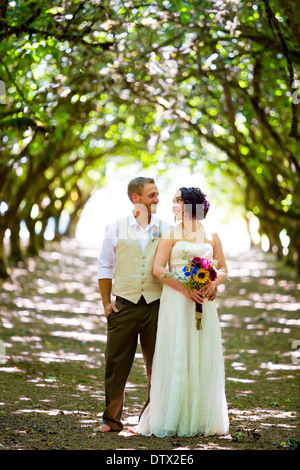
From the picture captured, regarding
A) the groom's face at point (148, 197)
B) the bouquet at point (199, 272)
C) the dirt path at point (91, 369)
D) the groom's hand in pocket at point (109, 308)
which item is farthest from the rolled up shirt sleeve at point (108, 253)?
the dirt path at point (91, 369)

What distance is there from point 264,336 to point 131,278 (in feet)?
28.6

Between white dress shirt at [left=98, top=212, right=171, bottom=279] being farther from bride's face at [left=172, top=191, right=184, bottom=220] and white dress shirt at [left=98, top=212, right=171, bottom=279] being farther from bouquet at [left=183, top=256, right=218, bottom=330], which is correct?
bouquet at [left=183, top=256, right=218, bottom=330]

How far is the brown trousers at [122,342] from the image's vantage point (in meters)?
6.83

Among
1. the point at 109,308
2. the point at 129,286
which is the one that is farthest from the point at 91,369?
the point at 129,286

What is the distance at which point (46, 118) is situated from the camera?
12.2 meters

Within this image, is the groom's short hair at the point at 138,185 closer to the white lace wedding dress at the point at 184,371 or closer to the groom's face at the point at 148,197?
the groom's face at the point at 148,197

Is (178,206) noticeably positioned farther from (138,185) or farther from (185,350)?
(185,350)

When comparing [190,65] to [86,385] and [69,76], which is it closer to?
[69,76]

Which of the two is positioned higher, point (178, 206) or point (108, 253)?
point (178, 206)

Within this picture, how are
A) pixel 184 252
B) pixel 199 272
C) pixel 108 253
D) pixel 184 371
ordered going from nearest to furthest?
pixel 199 272 < pixel 184 371 < pixel 184 252 < pixel 108 253

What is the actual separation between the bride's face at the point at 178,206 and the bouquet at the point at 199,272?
1.79 feet

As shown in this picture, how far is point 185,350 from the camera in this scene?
6680 millimetres

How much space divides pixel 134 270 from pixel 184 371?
3.64 feet

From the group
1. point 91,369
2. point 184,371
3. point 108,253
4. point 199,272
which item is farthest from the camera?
point 91,369
